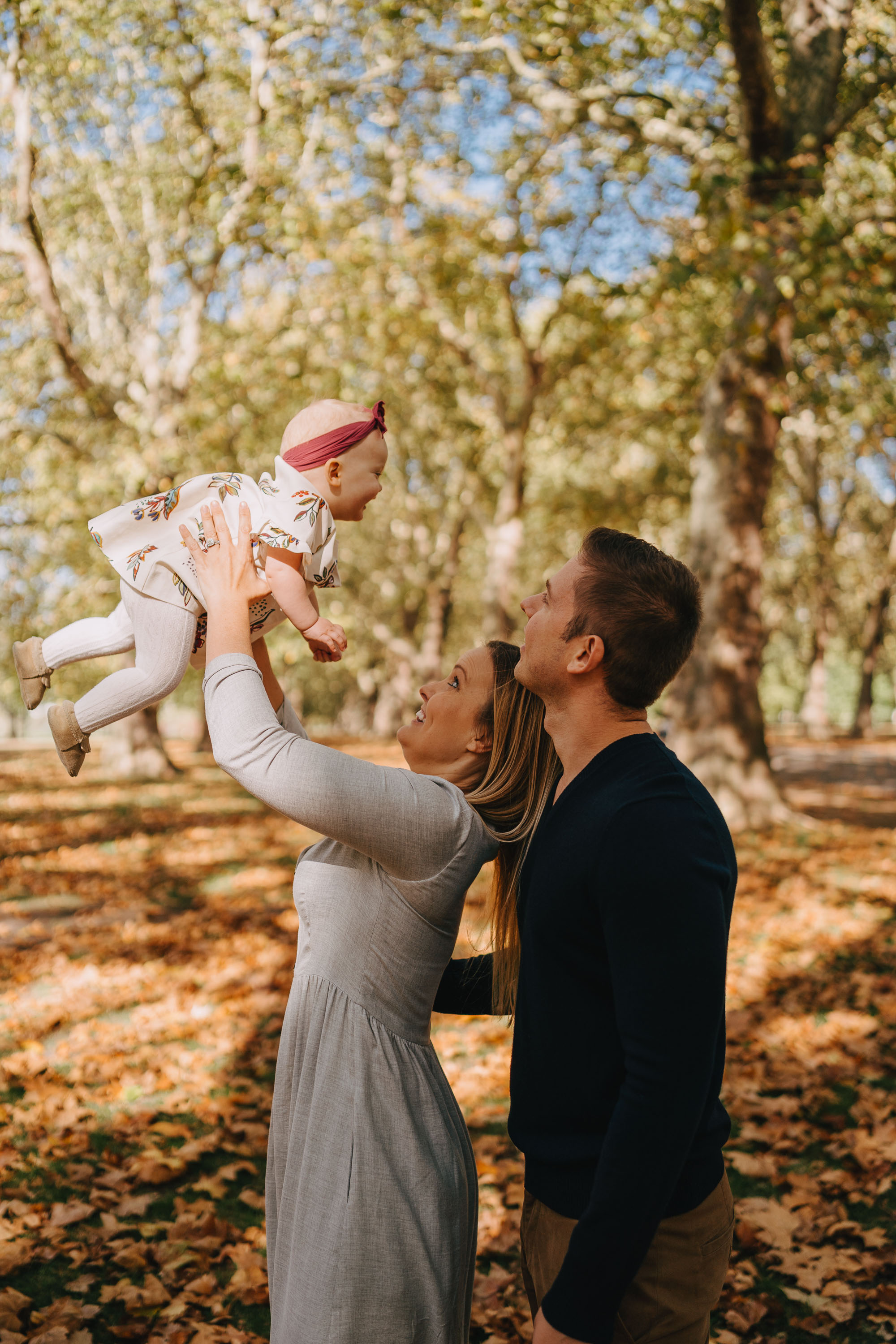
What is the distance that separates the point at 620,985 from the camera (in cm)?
170

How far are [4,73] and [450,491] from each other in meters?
17.7

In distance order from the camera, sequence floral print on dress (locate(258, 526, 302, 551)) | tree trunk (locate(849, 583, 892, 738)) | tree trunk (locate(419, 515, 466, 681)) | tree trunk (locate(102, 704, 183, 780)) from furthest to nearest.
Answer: tree trunk (locate(849, 583, 892, 738))
tree trunk (locate(419, 515, 466, 681))
tree trunk (locate(102, 704, 183, 780))
floral print on dress (locate(258, 526, 302, 551))

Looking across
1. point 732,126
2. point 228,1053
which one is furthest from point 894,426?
point 228,1053

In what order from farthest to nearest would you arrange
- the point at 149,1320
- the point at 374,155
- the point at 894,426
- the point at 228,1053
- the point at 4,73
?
the point at 374,155, the point at 894,426, the point at 4,73, the point at 228,1053, the point at 149,1320

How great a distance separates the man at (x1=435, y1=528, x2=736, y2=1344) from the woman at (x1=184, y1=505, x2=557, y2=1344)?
18cm

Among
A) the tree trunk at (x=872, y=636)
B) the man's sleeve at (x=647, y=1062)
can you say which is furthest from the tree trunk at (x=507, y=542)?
the man's sleeve at (x=647, y=1062)

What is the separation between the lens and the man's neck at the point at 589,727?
6.71 ft

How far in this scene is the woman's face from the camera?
2400 millimetres

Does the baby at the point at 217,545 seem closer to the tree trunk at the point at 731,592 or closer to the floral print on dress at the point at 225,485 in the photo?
the floral print on dress at the point at 225,485

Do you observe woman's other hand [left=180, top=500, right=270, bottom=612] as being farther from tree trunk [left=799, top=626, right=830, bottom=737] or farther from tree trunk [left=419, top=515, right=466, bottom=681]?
tree trunk [left=799, top=626, right=830, bottom=737]

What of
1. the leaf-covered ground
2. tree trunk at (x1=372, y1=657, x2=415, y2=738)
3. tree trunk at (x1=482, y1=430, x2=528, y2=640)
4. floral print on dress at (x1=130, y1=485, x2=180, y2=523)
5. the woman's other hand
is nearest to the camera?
the woman's other hand

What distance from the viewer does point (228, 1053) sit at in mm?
6309

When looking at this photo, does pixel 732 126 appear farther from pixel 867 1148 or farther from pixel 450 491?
pixel 450 491

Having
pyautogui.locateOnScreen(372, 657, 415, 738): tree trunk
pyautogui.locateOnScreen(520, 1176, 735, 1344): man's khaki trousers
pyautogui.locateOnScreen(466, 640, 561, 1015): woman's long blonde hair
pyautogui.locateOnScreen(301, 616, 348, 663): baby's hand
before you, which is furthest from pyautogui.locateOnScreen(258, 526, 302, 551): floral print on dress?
pyautogui.locateOnScreen(372, 657, 415, 738): tree trunk
